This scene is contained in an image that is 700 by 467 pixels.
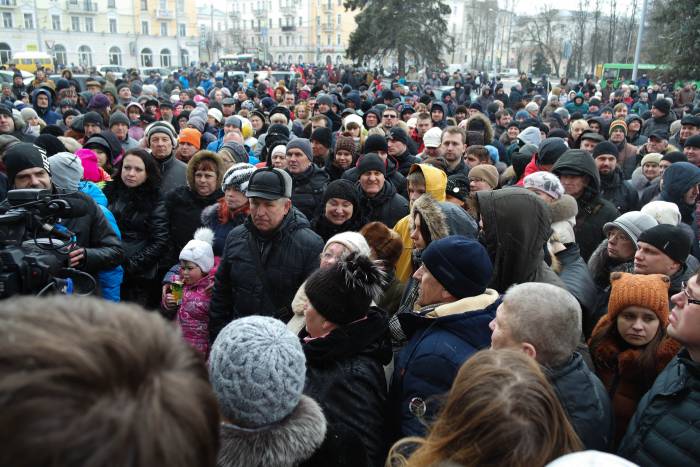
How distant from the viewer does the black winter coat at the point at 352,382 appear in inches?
87.4

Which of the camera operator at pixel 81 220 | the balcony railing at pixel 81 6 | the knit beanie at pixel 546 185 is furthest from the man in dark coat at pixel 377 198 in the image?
the balcony railing at pixel 81 6

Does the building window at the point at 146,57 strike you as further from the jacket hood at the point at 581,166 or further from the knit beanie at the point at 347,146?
the jacket hood at the point at 581,166

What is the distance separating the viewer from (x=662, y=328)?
275 centimetres

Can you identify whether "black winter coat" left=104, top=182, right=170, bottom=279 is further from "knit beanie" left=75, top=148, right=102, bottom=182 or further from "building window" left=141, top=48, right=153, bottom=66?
"building window" left=141, top=48, right=153, bottom=66

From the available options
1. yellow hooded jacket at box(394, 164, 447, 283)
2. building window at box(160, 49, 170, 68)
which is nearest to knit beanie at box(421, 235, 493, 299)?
yellow hooded jacket at box(394, 164, 447, 283)

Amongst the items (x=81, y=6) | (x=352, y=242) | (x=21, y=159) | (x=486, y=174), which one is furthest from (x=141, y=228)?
(x=81, y=6)

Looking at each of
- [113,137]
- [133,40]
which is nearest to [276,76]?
[113,137]

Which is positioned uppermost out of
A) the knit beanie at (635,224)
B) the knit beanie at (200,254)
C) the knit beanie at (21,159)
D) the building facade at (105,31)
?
the building facade at (105,31)

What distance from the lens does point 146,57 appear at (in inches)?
2815

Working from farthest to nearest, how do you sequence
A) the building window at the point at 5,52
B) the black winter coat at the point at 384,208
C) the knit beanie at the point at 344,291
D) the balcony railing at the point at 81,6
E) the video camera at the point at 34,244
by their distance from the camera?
the balcony railing at the point at 81,6 < the building window at the point at 5,52 < the black winter coat at the point at 384,208 < the knit beanie at the point at 344,291 < the video camera at the point at 34,244

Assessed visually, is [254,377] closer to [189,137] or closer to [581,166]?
[581,166]

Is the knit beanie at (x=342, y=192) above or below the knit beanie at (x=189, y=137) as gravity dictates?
below

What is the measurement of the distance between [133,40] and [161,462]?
7890 cm

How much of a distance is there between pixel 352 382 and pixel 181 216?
303cm
